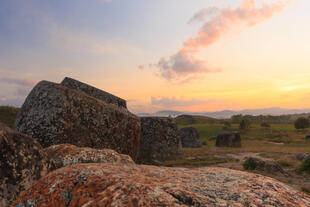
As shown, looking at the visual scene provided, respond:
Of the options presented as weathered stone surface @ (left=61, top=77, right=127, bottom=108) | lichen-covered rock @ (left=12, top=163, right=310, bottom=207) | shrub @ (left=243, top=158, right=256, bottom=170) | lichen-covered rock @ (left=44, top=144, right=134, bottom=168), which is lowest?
shrub @ (left=243, top=158, right=256, bottom=170)

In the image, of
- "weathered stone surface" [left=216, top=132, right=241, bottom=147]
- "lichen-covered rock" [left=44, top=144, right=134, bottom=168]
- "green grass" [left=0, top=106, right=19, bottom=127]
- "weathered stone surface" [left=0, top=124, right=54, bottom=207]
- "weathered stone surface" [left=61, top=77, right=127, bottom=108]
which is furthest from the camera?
"weathered stone surface" [left=216, top=132, right=241, bottom=147]

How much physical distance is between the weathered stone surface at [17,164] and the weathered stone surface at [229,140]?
78.9ft

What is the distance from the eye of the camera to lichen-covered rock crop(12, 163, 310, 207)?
1.76 metres

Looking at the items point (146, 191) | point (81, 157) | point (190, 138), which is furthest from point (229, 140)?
point (146, 191)

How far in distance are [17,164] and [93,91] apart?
21.5ft

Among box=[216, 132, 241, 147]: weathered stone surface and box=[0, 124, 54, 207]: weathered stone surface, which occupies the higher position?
box=[0, 124, 54, 207]: weathered stone surface

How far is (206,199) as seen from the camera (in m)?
1.85

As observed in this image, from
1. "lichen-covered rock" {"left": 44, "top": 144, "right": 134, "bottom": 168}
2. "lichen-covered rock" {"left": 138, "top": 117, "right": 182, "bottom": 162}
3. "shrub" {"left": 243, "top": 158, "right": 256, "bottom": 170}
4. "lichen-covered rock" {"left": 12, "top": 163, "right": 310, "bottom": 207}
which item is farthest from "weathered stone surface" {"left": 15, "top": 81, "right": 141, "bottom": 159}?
"shrub" {"left": 243, "top": 158, "right": 256, "bottom": 170}

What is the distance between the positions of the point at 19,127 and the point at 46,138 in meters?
1.17

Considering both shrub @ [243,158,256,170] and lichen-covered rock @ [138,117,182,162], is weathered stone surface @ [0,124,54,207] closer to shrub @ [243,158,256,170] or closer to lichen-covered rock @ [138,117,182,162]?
shrub @ [243,158,256,170]

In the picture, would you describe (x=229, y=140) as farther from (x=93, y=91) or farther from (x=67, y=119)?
(x=67, y=119)

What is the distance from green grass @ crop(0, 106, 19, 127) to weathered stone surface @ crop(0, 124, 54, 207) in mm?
13258

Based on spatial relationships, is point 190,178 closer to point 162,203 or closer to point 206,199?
point 206,199

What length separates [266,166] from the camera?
10922mm
